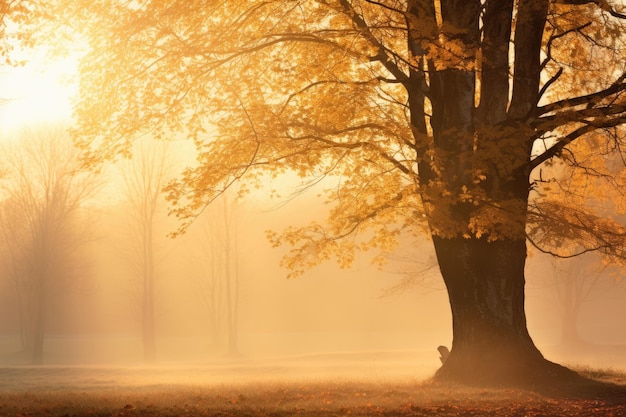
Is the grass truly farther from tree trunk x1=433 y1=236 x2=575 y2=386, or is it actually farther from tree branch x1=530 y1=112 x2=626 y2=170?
tree branch x1=530 y1=112 x2=626 y2=170

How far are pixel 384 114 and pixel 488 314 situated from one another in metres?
4.71

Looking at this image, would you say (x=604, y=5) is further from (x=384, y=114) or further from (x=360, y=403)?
(x=360, y=403)

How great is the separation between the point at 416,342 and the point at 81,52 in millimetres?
44143

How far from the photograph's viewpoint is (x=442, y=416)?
30.4 ft

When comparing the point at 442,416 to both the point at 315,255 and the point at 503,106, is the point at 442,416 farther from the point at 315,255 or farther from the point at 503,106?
the point at 503,106

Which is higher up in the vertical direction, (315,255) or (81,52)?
(81,52)

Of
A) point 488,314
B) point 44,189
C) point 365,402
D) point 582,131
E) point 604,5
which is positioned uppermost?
point 44,189

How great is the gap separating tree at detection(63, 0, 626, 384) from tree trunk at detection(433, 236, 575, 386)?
1.2 inches

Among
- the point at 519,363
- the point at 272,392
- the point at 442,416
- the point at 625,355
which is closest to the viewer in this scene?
the point at 442,416

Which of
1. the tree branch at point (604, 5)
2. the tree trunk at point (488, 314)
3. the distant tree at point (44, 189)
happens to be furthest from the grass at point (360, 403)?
the distant tree at point (44, 189)

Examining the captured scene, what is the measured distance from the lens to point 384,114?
14703 millimetres

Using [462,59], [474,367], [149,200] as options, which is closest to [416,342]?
[149,200]

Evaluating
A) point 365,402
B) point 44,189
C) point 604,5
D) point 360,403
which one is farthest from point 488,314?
point 44,189

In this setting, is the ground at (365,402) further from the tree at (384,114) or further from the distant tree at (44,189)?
the distant tree at (44,189)
